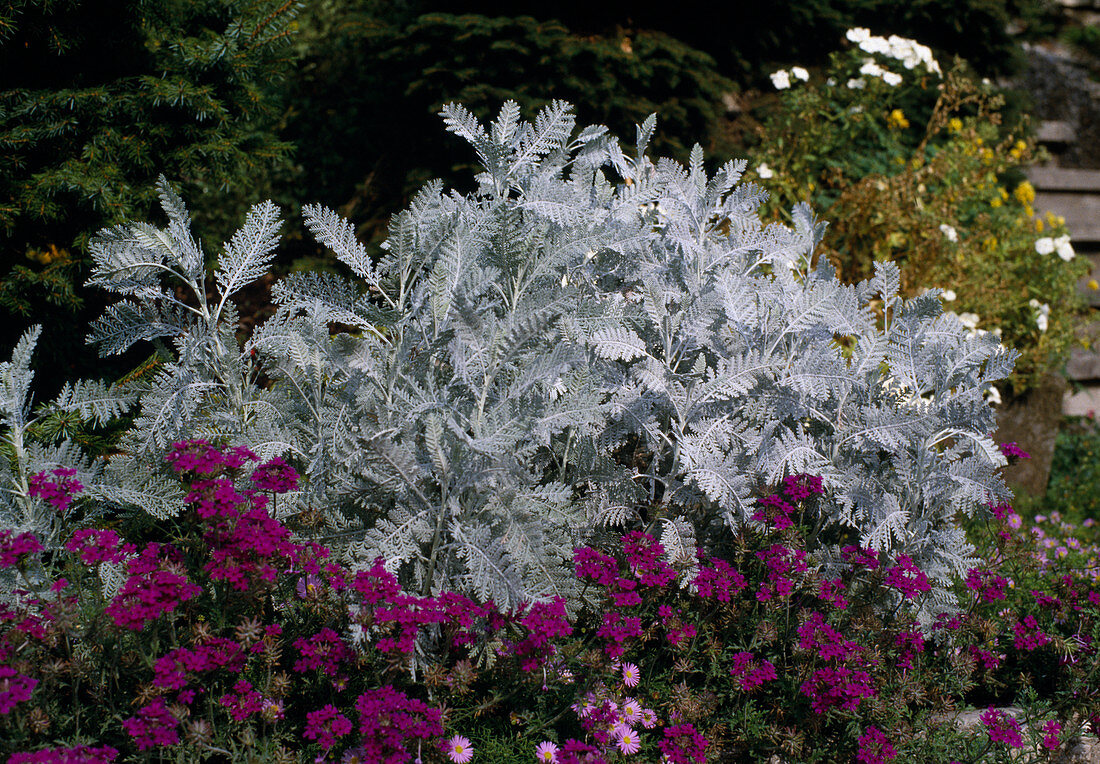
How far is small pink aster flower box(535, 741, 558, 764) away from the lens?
70.6 inches

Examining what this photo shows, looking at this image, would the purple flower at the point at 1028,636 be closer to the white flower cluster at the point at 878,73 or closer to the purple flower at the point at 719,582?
the purple flower at the point at 719,582

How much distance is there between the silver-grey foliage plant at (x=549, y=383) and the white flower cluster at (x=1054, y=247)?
2399mm

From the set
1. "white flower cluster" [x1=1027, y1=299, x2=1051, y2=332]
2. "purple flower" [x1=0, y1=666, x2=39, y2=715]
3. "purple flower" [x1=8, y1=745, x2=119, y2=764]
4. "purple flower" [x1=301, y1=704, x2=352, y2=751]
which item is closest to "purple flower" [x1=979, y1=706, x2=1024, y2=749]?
"purple flower" [x1=301, y1=704, x2=352, y2=751]

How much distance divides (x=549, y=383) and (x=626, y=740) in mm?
893

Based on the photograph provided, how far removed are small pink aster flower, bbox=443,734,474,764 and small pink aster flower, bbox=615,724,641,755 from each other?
0.36m

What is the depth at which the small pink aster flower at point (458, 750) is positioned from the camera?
5.64 feet

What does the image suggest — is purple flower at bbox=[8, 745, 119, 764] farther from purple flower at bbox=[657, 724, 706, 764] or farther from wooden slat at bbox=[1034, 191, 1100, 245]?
wooden slat at bbox=[1034, 191, 1100, 245]

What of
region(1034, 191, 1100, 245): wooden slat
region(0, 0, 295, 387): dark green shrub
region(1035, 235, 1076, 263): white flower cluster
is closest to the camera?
region(0, 0, 295, 387): dark green shrub

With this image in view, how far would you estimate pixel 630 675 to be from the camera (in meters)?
1.97

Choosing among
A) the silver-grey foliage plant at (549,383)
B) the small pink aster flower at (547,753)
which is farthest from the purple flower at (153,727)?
the small pink aster flower at (547,753)

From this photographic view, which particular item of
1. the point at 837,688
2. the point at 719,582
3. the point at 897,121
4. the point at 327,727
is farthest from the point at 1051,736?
the point at 897,121

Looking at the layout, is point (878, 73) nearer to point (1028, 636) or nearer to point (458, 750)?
point (1028, 636)

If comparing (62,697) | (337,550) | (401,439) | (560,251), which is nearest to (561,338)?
(560,251)

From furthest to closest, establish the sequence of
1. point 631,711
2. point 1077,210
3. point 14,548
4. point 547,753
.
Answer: point 1077,210 → point 631,711 → point 547,753 → point 14,548
